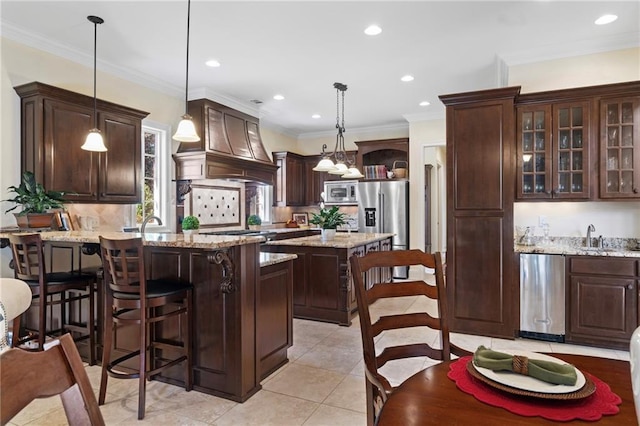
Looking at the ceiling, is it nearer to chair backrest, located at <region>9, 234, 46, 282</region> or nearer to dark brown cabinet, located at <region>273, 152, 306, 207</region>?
chair backrest, located at <region>9, 234, 46, 282</region>

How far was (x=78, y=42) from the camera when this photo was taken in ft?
12.5

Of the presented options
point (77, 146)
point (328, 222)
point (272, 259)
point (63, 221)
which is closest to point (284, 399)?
point (272, 259)

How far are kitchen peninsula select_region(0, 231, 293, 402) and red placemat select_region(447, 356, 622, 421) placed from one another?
1.67m

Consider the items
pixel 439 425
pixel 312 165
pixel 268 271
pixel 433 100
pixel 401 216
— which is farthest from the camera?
pixel 312 165

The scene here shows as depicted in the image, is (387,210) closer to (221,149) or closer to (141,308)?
(221,149)

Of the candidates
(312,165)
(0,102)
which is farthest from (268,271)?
(312,165)

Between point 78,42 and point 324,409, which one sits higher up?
point 78,42

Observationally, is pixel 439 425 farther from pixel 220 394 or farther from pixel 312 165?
pixel 312 165

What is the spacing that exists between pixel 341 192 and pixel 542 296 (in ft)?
14.5

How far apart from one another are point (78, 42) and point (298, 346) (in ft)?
12.4

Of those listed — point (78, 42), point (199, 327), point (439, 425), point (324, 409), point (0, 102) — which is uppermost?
point (78, 42)

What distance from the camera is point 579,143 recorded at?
11.8 feet

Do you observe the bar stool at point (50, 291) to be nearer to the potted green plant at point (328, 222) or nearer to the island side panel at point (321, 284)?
the island side panel at point (321, 284)

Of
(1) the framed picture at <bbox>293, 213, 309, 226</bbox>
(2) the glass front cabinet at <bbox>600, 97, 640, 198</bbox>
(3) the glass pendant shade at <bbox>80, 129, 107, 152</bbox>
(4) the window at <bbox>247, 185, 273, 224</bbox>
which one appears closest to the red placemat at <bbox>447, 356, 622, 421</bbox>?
(2) the glass front cabinet at <bbox>600, 97, 640, 198</bbox>
